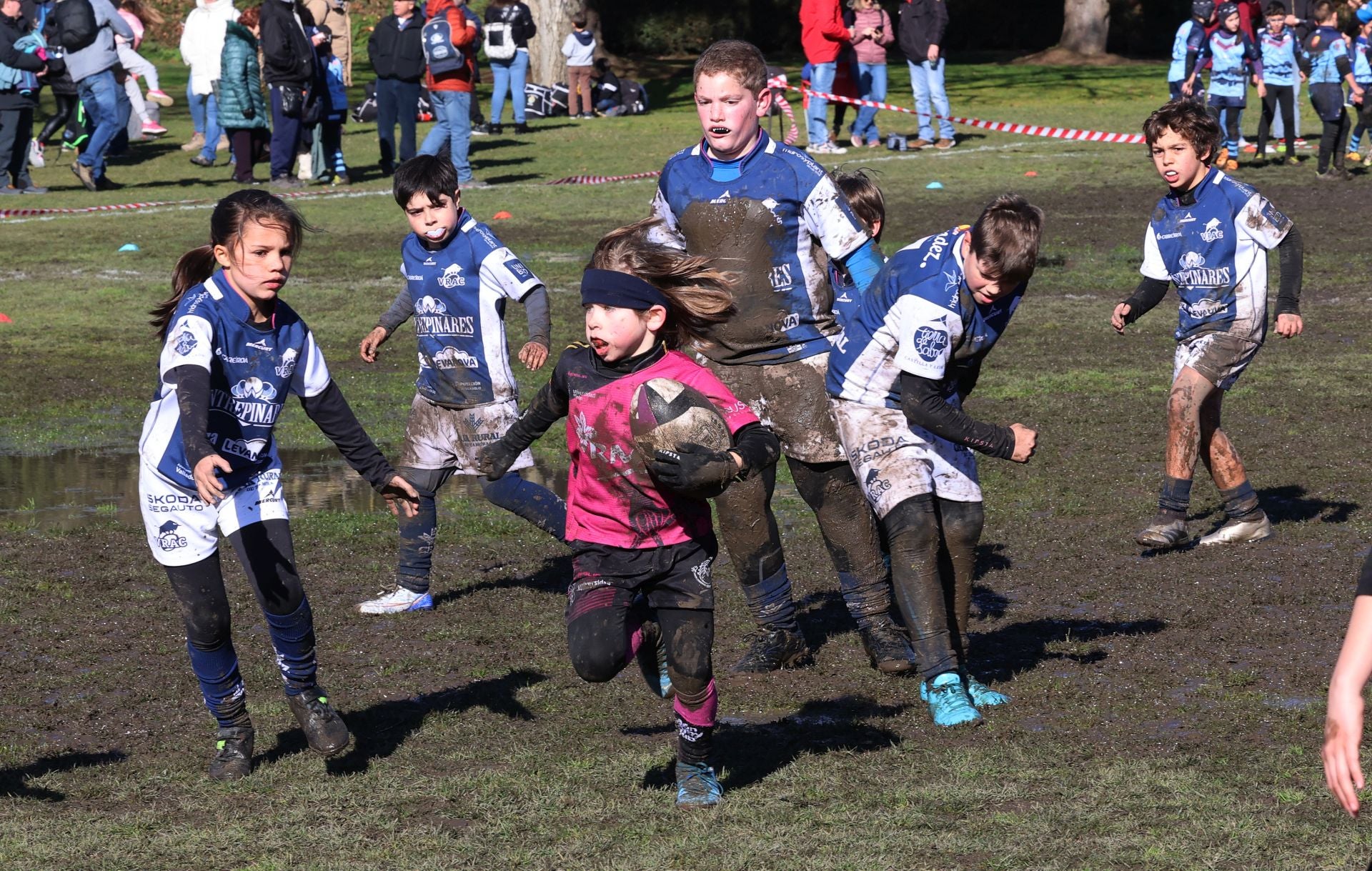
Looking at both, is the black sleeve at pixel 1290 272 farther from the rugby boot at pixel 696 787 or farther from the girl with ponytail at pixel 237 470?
the girl with ponytail at pixel 237 470

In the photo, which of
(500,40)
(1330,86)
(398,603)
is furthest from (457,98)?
(398,603)

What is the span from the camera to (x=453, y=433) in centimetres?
716

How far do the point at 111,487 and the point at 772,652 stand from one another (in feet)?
14.9

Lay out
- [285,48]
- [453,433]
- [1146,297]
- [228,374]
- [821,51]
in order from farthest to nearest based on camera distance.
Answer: [821,51] → [285,48] → [1146,297] → [453,433] → [228,374]

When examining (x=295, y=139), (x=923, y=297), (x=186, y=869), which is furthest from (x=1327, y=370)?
(x=295, y=139)

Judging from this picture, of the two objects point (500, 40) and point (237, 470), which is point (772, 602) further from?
point (500, 40)

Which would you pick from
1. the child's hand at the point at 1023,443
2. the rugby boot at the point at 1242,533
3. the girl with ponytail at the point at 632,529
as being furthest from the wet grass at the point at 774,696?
the child's hand at the point at 1023,443

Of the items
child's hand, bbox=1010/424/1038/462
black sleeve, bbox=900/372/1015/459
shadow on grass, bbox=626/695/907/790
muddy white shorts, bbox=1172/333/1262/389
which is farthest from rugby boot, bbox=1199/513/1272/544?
child's hand, bbox=1010/424/1038/462

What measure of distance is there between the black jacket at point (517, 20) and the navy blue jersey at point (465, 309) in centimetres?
2070

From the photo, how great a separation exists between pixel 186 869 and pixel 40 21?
2033 centimetres

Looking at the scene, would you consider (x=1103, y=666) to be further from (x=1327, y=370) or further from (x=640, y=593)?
(x=1327, y=370)

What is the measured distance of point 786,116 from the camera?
95.0 ft

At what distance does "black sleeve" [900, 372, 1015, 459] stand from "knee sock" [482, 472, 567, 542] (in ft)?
6.63

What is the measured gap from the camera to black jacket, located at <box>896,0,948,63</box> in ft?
77.6
